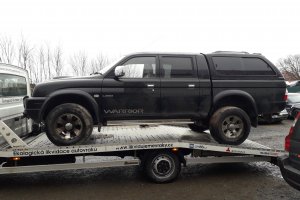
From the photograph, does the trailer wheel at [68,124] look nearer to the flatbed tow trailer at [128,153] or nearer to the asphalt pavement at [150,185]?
the flatbed tow trailer at [128,153]

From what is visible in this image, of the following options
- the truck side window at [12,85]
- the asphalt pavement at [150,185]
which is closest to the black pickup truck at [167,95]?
the truck side window at [12,85]

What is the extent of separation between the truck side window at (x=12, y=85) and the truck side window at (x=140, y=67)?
2.36m

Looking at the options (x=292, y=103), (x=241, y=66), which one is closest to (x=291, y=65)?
(x=292, y=103)

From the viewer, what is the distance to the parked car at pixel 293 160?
392 centimetres

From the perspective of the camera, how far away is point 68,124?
206 inches

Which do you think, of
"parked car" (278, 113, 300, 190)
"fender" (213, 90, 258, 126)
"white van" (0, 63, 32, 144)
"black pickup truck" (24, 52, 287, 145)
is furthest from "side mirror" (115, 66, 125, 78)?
"parked car" (278, 113, 300, 190)

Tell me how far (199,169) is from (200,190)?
1389 millimetres

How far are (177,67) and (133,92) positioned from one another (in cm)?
104

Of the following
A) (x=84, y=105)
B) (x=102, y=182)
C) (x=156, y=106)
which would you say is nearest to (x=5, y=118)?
(x=84, y=105)

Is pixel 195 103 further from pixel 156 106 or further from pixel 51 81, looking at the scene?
pixel 51 81

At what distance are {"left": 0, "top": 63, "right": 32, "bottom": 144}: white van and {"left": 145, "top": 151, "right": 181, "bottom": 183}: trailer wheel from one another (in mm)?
2711

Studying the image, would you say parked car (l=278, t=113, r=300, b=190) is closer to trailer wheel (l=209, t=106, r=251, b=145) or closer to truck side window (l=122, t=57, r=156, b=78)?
trailer wheel (l=209, t=106, r=251, b=145)

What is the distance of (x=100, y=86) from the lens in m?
5.50

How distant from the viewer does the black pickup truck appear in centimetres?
527
